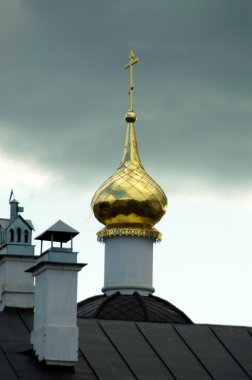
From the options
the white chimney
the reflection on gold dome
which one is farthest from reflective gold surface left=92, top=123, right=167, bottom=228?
the white chimney

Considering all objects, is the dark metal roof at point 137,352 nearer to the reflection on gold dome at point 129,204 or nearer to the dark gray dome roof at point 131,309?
the dark gray dome roof at point 131,309

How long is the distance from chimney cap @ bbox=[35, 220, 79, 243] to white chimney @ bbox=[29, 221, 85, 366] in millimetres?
567

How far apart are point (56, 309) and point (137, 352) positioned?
2759mm

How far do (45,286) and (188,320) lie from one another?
35.9ft

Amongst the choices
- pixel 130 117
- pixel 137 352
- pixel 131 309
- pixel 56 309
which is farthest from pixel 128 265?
pixel 56 309

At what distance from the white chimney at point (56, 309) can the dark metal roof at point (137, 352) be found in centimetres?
34

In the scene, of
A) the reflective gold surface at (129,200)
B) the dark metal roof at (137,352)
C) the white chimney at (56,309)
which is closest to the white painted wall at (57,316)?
the white chimney at (56,309)

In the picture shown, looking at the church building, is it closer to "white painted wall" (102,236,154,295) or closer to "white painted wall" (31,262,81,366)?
"white painted wall" (31,262,81,366)

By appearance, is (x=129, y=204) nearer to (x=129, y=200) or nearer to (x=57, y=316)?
(x=129, y=200)

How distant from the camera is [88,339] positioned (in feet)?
121

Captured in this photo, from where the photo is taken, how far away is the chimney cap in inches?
1421

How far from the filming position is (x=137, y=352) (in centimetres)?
3675

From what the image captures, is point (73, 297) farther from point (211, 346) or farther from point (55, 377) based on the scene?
point (211, 346)

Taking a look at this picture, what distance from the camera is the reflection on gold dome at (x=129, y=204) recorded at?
48.5m
